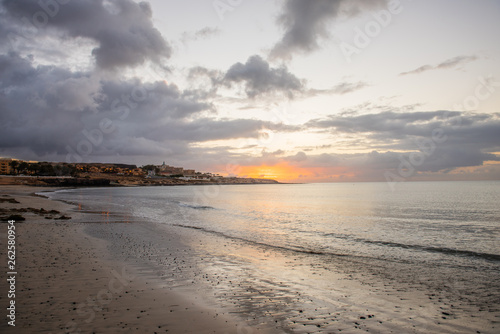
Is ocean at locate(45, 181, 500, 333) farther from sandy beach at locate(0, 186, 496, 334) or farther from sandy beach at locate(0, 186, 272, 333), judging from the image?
sandy beach at locate(0, 186, 272, 333)

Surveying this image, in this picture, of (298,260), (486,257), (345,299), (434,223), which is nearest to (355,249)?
(298,260)

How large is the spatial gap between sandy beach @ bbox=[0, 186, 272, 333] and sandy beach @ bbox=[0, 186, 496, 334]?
27 mm

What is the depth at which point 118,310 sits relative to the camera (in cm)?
808

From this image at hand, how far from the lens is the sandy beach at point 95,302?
7113 mm

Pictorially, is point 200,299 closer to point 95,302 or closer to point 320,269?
point 95,302

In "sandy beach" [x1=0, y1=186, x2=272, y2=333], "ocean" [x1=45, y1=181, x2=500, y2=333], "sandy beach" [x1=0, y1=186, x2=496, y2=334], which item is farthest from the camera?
"ocean" [x1=45, y1=181, x2=500, y2=333]

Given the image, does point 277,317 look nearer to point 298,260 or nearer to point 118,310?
point 118,310

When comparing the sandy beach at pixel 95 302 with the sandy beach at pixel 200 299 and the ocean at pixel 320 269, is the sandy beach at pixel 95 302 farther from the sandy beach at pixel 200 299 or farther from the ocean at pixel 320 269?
the ocean at pixel 320 269

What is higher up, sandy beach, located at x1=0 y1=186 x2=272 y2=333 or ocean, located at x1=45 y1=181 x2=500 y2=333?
sandy beach, located at x1=0 y1=186 x2=272 y2=333

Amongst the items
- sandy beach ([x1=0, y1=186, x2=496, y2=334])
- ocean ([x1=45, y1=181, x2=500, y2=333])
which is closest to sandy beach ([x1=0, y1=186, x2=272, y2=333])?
sandy beach ([x1=0, y1=186, x2=496, y2=334])

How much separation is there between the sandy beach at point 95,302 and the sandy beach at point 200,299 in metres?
0.03

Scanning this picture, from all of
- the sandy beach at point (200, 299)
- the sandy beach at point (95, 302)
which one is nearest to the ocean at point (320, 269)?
the sandy beach at point (200, 299)

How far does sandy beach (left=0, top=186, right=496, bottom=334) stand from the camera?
24.7 feet

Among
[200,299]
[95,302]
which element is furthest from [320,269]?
[95,302]
